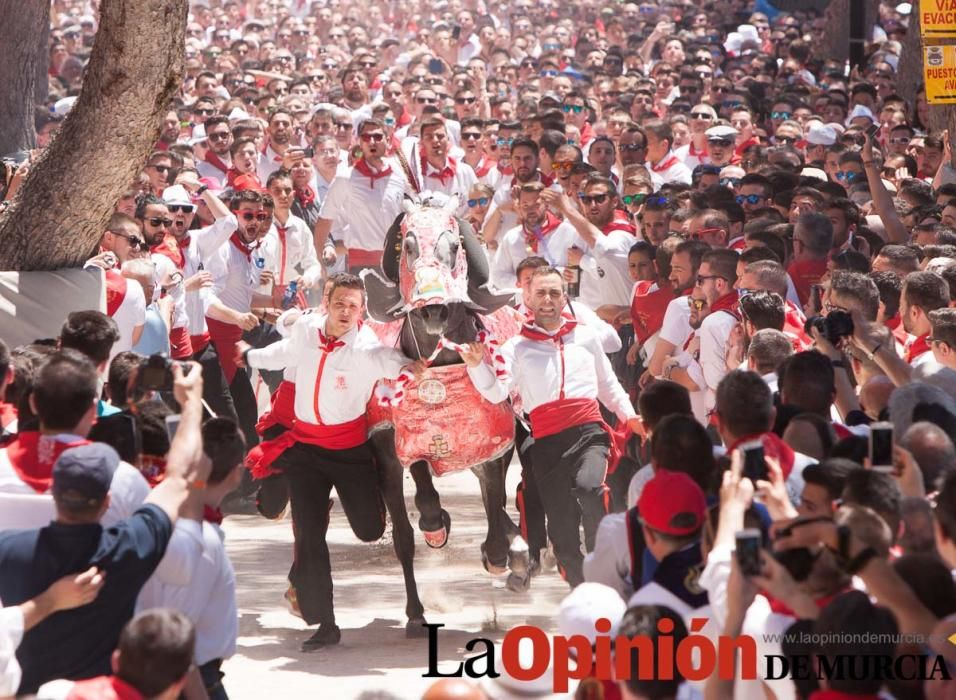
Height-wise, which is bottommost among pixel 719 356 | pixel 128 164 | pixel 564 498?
Answer: pixel 564 498

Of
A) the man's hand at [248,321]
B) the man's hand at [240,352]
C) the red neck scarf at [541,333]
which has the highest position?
the red neck scarf at [541,333]

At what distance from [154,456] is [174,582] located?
0.83 m

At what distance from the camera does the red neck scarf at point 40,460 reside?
489 centimetres

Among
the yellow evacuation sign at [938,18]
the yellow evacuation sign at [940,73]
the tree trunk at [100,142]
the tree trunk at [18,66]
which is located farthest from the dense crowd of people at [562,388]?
the tree trunk at [18,66]

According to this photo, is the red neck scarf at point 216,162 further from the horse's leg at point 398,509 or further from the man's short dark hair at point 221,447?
the man's short dark hair at point 221,447

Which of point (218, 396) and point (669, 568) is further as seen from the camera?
point (218, 396)

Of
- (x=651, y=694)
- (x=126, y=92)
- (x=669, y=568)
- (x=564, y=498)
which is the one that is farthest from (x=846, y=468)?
(x=126, y=92)

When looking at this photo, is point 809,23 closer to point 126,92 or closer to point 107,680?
point 126,92

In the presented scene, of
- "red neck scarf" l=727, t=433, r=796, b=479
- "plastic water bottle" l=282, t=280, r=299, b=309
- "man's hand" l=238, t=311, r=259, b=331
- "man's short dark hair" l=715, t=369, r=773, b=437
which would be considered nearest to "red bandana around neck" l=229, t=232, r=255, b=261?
"plastic water bottle" l=282, t=280, r=299, b=309

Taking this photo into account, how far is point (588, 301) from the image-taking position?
1054 cm

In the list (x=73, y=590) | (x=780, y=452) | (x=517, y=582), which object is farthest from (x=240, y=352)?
(x=73, y=590)

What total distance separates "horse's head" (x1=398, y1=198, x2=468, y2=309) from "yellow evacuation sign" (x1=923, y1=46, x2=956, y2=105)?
313cm

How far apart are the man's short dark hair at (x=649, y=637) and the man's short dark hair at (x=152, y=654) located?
3.57ft

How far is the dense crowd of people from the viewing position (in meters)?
4.24
